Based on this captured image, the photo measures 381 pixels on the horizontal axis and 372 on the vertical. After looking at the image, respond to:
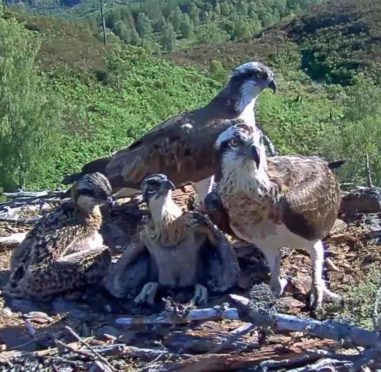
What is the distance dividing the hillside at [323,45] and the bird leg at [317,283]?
5312 centimetres

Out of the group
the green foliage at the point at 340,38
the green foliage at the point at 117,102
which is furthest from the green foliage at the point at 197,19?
the green foliage at the point at 117,102

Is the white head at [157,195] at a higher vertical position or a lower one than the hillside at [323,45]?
lower

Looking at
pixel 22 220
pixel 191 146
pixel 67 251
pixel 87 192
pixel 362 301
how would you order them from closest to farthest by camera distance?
pixel 362 301 < pixel 67 251 < pixel 87 192 < pixel 191 146 < pixel 22 220

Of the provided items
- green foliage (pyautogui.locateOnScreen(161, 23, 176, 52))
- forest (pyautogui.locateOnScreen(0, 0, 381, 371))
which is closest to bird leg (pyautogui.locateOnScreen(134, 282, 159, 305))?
forest (pyautogui.locateOnScreen(0, 0, 381, 371))

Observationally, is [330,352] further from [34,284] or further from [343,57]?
[343,57]

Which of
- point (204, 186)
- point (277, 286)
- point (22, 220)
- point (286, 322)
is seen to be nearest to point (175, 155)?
point (204, 186)

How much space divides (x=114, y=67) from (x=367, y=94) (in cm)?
1350

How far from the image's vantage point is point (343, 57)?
6222 centimetres

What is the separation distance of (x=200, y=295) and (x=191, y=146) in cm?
205

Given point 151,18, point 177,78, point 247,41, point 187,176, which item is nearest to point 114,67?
point 177,78

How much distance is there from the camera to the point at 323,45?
216 feet

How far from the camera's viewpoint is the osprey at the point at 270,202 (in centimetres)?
548

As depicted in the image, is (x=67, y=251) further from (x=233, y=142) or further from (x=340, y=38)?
(x=340, y=38)

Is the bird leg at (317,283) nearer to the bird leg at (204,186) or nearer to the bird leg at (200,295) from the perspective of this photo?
the bird leg at (200,295)
